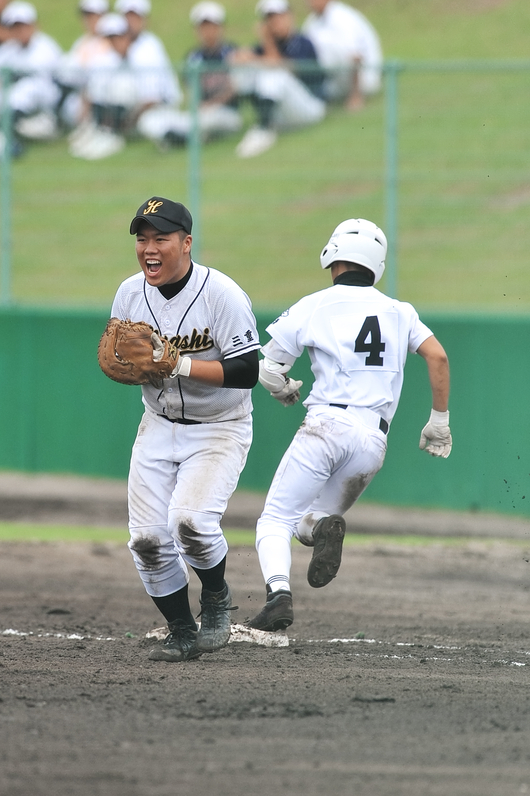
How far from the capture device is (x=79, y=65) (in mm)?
15617

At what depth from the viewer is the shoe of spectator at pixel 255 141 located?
12688 mm

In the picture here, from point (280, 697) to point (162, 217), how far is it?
2.15 meters

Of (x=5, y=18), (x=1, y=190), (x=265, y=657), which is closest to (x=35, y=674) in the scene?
(x=265, y=657)

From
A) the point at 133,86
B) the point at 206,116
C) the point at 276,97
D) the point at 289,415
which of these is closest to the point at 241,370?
the point at 289,415

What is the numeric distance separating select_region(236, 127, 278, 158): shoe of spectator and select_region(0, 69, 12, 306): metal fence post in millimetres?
2244

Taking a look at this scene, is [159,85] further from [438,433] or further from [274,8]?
[438,433]

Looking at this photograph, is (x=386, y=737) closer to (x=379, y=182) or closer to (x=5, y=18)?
(x=379, y=182)

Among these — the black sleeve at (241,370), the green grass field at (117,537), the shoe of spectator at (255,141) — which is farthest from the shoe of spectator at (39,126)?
the black sleeve at (241,370)

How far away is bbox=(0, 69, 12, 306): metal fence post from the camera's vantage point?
12500 millimetres

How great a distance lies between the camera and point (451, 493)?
11.5m

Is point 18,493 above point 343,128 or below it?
below

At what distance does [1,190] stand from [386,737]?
9.11 meters

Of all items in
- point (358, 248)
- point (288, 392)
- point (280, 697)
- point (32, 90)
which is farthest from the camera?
point (32, 90)

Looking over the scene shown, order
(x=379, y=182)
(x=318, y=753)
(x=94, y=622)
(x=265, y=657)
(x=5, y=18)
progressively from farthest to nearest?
(x=5, y=18)
(x=379, y=182)
(x=94, y=622)
(x=265, y=657)
(x=318, y=753)
